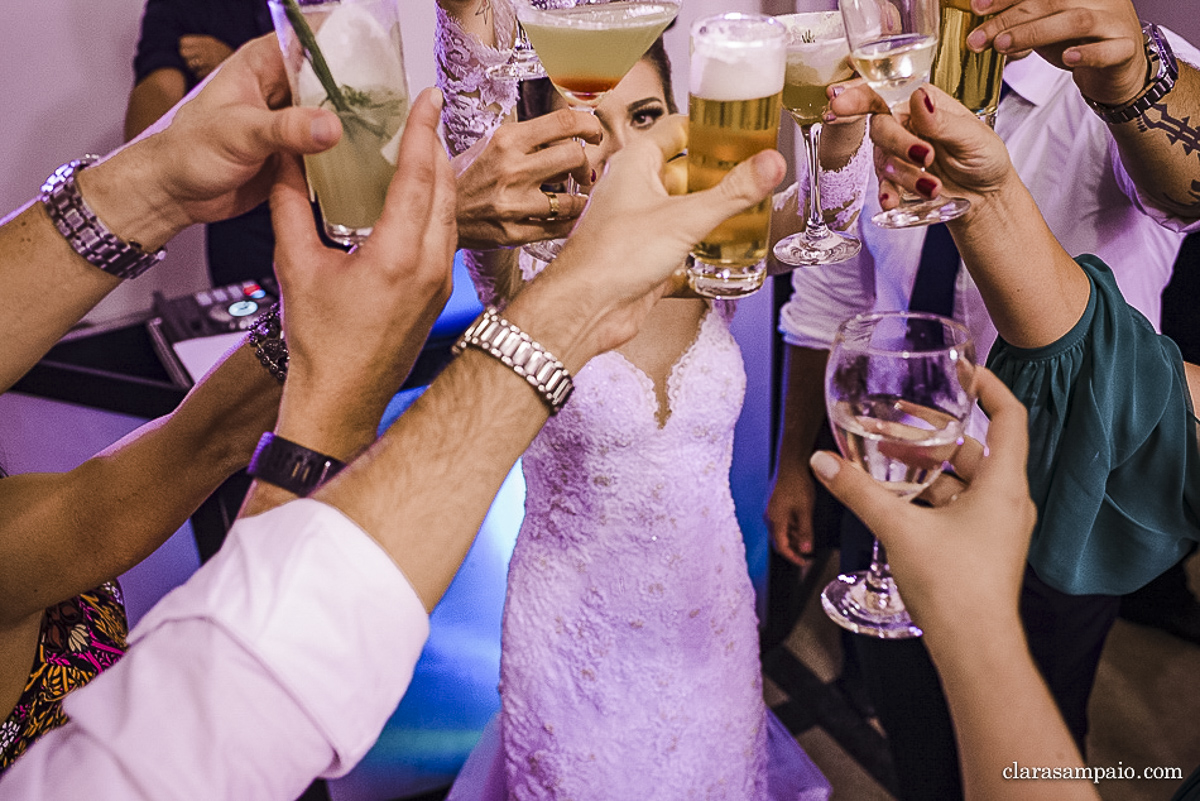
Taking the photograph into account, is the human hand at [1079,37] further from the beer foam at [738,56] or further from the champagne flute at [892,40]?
the beer foam at [738,56]

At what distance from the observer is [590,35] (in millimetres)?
1083

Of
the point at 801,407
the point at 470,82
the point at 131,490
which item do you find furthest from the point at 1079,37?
the point at 131,490

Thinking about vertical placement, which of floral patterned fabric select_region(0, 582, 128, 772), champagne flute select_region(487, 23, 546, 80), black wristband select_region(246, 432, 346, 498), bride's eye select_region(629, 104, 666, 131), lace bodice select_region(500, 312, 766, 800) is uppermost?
champagne flute select_region(487, 23, 546, 80)

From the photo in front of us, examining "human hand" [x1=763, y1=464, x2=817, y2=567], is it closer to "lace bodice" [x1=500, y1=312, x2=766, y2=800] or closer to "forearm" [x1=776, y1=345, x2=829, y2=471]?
"forearm" [x1=776, y1=345, x2=829, y2=471]

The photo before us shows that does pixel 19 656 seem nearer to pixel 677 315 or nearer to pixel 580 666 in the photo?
pixel 580 666

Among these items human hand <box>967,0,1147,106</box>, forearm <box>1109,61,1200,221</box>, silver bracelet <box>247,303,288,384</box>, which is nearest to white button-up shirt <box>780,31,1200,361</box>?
forearm <box>1109,61,1200,221</box>

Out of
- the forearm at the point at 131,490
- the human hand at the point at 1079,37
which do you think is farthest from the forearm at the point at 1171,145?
the forearm at the point at 131,490

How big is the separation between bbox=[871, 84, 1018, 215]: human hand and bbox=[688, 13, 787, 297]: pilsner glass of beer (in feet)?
0.71

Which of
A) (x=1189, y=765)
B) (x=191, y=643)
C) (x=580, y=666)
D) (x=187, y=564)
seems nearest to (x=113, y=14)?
(x=187, y=564)

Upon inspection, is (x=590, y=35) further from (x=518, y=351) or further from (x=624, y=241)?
(x=518, y=351)

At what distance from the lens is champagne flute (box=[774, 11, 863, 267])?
3.93 ft

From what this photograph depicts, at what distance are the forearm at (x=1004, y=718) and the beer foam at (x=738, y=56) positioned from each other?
0.64 meters

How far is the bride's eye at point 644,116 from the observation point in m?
1.72

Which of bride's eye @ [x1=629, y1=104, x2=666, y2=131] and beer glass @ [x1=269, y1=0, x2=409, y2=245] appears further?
bride's eye @ [x1=629, y1=104, x2=666, y2=131]
